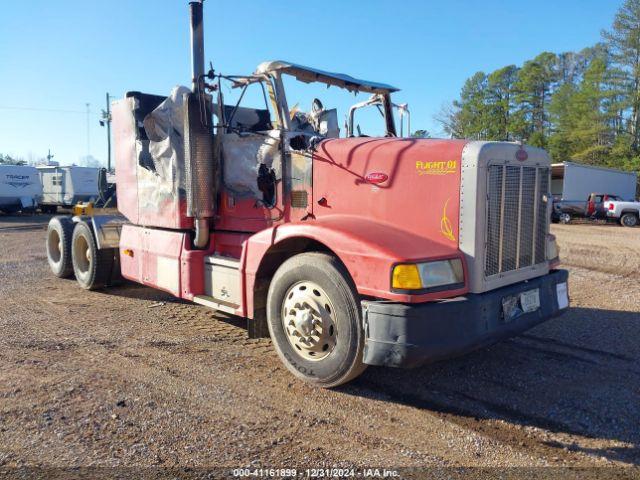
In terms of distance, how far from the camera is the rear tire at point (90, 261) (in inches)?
304

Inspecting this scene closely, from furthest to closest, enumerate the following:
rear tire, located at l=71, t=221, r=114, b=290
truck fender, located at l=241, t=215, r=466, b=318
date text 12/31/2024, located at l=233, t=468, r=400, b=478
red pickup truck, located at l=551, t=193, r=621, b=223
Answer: red pickup truck, located at l=551, t=193, r=621, b=223, rear tire, located at l=71, t=221, r=114, b=290, truck fender, located at l=241, t=215, r=466, b=318, date text 12/31/2024, located at l=233, t=468, r=400, b=478

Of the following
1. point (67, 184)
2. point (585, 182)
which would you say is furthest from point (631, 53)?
point (67, 184)

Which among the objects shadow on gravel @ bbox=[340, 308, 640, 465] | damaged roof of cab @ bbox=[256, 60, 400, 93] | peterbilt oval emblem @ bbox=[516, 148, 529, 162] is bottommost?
shadow on gravel @ bbox=[340, 308, 640, 465]

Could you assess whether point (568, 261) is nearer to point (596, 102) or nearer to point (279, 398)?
point (279, 398)

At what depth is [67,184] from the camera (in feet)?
96.7

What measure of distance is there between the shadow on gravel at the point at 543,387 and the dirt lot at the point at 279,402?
2 cm

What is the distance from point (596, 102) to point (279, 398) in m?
54.1

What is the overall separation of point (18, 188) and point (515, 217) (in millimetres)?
A: 29722

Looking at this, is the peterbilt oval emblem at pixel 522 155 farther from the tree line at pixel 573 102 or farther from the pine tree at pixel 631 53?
the pine tree at pixel 631 53

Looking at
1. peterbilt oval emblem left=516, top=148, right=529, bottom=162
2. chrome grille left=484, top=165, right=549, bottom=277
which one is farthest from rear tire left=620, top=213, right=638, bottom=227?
peterbilt oval emblem left=516, top=148, right=529, bottom=162

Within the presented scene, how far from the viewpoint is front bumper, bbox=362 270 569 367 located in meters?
3.56

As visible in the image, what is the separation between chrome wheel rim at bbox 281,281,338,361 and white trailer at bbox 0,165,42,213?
28281 mm

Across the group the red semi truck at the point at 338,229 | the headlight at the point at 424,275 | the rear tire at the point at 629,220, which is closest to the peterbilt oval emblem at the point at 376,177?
the red semi truck at the point at 338,229

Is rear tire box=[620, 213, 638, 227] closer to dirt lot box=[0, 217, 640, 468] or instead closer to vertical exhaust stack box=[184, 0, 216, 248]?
dirt lot box=[0, 217, 640, 468]
